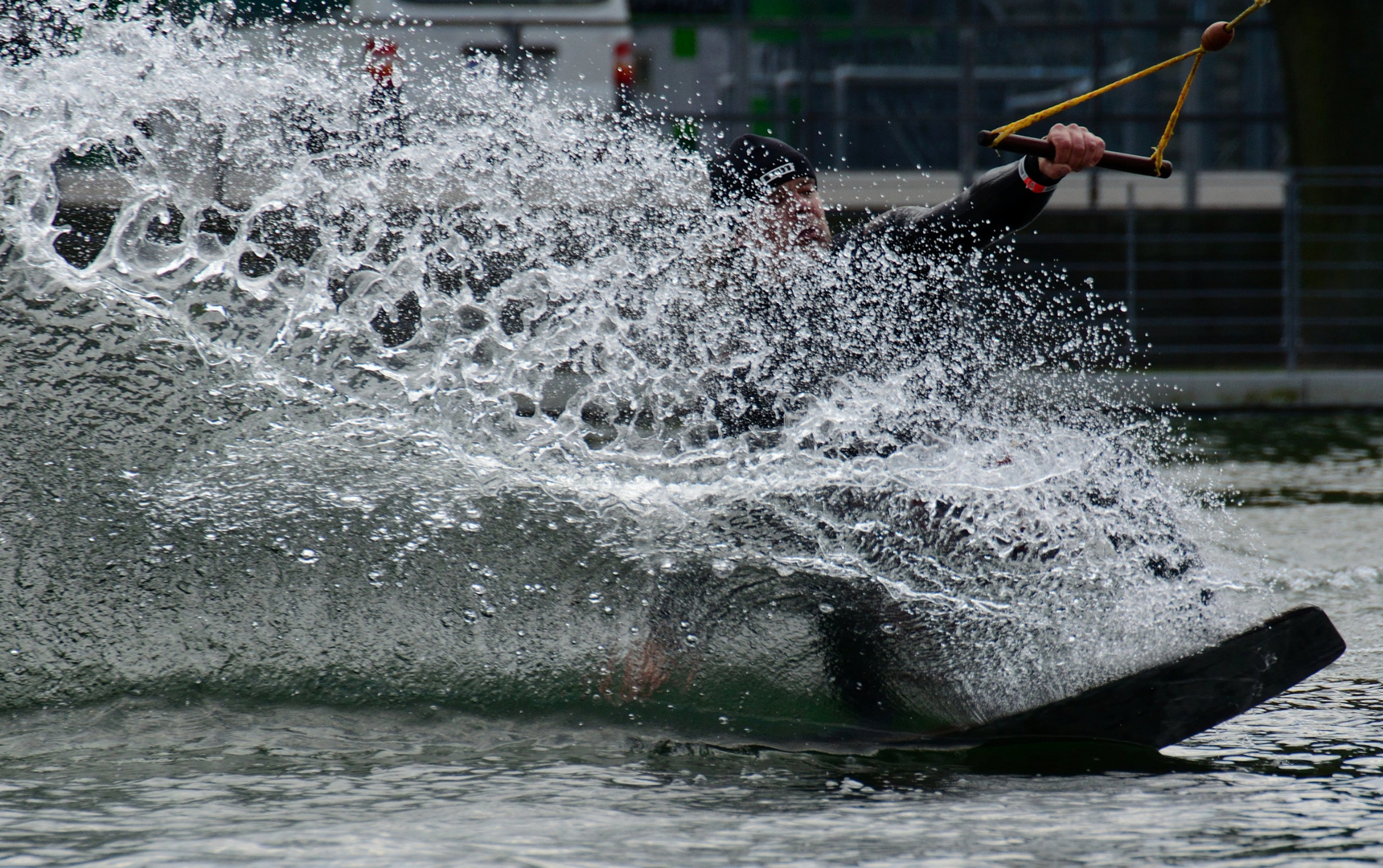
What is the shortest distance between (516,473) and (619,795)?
896 millimetres

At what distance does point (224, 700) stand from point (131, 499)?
1.55ft

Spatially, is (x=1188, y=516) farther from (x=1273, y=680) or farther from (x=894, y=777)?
(x=894, y=777)

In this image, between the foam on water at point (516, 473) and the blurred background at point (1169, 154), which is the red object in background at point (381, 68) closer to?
the foam on water at point (516, 473)

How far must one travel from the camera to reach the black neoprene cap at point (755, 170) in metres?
Result: 3.71

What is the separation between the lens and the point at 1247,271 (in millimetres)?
11125

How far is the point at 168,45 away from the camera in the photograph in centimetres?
396

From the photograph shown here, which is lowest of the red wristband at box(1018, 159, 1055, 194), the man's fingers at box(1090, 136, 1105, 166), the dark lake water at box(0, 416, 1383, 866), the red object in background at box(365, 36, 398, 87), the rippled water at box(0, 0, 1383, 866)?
the dark lake water at box(0, 416, 1383, 866)

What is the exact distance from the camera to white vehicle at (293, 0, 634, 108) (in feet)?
35.7

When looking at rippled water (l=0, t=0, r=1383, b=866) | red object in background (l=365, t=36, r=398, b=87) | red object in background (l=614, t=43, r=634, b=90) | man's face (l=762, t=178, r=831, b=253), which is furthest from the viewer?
red object in background (l=614, t=43, r=634, b=90)

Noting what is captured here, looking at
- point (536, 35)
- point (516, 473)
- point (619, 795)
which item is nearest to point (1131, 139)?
point (536, 35)

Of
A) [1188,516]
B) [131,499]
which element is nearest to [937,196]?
[1188,516]

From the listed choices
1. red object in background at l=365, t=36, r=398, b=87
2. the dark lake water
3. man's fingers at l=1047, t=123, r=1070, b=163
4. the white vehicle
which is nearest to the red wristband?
man's fingers at l=1047, t=123, r=1070, b=163

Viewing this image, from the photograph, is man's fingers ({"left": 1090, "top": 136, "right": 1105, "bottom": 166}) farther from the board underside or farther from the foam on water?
the board underside

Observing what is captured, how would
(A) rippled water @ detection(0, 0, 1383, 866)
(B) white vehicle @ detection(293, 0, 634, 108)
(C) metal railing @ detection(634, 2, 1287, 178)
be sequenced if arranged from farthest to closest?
(C) metal railing @ detection(634, 2, 1287, 178), (B) white vehicle @ detection(293, 0, 634, 108), (A) rippled water @ detection(0, 0, 1383, 866)
